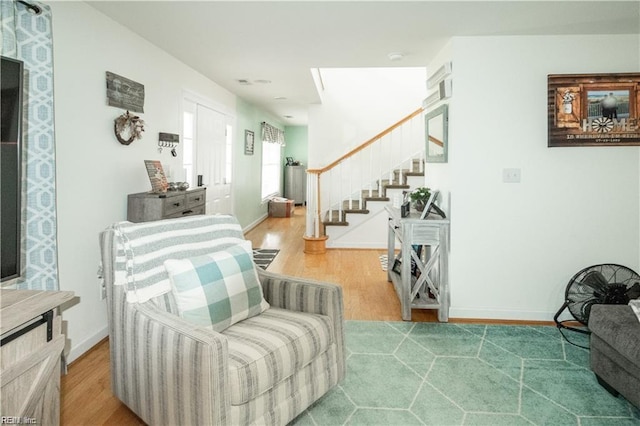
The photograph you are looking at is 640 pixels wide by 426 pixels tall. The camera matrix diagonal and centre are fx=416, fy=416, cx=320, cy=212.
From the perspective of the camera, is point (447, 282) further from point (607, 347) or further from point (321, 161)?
point (321, 161)

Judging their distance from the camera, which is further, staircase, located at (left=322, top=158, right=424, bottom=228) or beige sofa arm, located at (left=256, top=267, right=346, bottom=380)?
staircase, located at (left=322, top=158, right=424, bottom=228)

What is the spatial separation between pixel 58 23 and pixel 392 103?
16.5 ft

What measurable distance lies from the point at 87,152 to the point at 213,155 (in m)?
2.67

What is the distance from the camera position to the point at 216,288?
1.91 m

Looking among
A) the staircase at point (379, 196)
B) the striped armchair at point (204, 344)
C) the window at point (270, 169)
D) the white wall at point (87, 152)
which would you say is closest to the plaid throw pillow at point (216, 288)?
the striped armchair at point (204, 344)

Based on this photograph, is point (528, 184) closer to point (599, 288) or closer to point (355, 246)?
point (599, 288)

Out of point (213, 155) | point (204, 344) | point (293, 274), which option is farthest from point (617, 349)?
point (213, 155)

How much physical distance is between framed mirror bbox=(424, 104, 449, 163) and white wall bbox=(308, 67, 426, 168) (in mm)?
2815

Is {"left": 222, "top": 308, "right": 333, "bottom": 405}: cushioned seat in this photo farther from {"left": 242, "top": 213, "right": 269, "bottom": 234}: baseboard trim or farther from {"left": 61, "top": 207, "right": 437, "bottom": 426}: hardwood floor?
{"left": 242, "top": 213, "right": 269, "bottom": 234}: baseboard trim

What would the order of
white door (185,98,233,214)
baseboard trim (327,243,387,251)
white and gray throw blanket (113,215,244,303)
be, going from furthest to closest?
baseboard trim (327,243,387,251) → white door (185,98,233,214) → white and gray throw blanket (113,215,244,303)

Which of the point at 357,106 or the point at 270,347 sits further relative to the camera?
the point at 357,106

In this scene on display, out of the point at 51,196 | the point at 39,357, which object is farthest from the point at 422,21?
the point at 39,357

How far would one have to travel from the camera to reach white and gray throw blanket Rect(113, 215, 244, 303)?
1809mm

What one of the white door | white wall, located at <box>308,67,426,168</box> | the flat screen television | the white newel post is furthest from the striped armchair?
white wall, located at <box>308,67,426,168</box>
